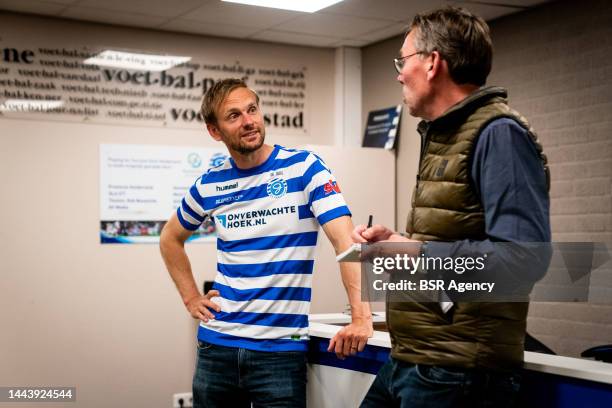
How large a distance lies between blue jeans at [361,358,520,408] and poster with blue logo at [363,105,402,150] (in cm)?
431

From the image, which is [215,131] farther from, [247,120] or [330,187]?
[330,187]

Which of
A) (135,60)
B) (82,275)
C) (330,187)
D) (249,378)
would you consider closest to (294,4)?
(135,60)

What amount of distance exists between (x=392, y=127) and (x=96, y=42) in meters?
2.20

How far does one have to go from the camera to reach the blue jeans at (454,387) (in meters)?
1.57

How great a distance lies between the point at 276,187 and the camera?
2.48 m

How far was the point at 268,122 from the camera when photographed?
605 centimetres

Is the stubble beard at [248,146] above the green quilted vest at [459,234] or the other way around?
above

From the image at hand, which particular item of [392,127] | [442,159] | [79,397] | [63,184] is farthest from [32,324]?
[442,159]

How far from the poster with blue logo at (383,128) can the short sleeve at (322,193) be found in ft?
11.4

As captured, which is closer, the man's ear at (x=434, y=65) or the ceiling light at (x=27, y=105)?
the man's ear at (x=434, y=65)

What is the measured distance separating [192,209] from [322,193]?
588 mm

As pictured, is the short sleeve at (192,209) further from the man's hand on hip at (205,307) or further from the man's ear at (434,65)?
the man's ear at (434,65)

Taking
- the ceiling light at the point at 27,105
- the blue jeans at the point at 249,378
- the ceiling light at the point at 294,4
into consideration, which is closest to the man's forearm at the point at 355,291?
the blue jeans at the point at 249,378

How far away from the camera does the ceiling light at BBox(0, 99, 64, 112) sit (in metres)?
5.17
